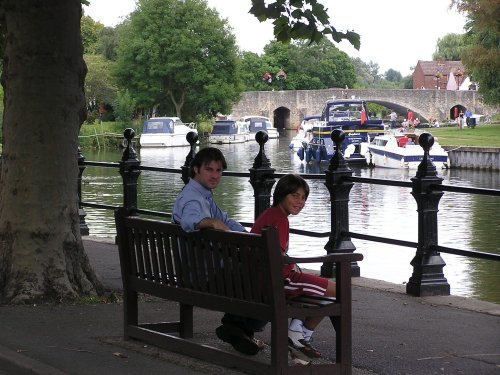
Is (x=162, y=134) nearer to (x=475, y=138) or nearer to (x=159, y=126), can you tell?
(x=159, y=126)

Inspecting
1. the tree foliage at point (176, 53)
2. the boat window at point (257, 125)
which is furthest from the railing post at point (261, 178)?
the boat window at point (257, 125)

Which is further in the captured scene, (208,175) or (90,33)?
(90,33)

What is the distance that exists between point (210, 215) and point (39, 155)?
2590 millimetres

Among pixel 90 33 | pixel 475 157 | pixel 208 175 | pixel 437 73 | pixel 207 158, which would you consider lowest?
pixel 475 157

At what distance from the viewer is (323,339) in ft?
24.6

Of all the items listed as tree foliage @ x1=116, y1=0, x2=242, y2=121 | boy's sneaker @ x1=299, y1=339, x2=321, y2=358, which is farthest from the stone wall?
boy's sneaker @ x1=299, y1=339, x2=321, y2=358

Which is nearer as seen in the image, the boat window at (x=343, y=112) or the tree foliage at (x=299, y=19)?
the tree foliage at (x=299, y=19)

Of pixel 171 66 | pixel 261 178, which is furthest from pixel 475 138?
pixel 261 178

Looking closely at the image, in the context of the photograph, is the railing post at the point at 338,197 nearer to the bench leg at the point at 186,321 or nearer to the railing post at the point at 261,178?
the railing post at the point at 261,178

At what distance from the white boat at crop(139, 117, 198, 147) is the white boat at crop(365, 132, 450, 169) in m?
19.5

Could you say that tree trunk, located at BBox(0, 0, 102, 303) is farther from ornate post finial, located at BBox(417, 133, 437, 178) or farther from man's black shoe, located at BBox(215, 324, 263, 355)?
ornate post finial, located at BBox(417, 133, 437, 178)

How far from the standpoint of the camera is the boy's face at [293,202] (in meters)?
6.55

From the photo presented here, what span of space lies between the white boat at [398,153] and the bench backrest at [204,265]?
154 ft

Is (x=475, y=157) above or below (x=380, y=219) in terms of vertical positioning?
above
